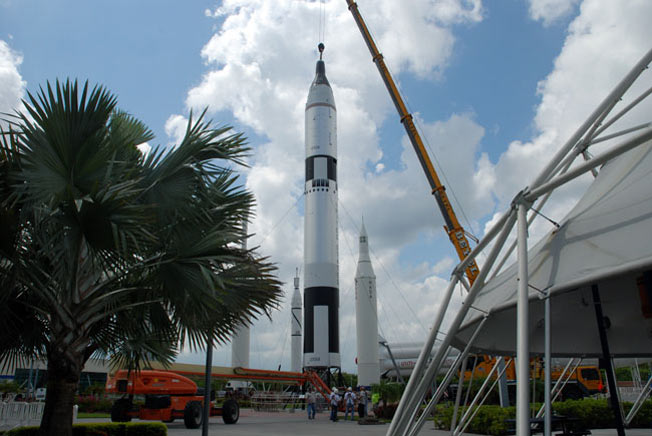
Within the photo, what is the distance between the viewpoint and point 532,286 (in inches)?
235

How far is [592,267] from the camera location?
5.65 m

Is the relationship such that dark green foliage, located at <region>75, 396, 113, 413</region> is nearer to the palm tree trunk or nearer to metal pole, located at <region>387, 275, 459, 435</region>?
the palm tree trunk

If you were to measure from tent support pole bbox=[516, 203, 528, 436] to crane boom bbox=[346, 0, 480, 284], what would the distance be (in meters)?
17.5

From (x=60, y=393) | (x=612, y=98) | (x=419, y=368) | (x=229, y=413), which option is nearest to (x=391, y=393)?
(x=229, y=413)

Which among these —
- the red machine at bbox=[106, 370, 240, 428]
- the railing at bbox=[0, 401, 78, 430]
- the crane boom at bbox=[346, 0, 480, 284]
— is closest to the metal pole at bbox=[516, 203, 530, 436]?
the railing at bbox=[0, 401, 78, 430]

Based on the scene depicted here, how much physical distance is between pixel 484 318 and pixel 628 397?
26.1 metres

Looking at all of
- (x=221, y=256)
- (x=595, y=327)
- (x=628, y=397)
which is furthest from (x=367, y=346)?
(x=221, y=256)

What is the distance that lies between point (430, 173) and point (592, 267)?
2049cm

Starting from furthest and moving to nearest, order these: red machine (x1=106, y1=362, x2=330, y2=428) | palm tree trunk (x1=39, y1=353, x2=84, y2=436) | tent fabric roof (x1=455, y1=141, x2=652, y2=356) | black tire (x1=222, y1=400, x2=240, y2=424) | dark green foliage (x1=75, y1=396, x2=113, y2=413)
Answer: dark green foliage (x1=75, y1=396, x2=113, y2=413) → black tire (x1=222, y1=400, x2=240, y2=424) → red machine (x1=106, y1=362, x2=330, y2=428) → palm tree trunk (x1=39, y1=353, x2=84, y2=436) → tent fabric roof (x1=455, y1=141, x2=652, y2=356)

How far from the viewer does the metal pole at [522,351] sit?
507 centimetres

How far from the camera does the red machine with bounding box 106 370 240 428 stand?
54.7 feet

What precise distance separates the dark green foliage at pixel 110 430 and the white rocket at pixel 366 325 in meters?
22.1

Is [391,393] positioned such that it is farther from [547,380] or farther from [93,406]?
[547,380]

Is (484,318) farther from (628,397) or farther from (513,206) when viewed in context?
(628,397)
